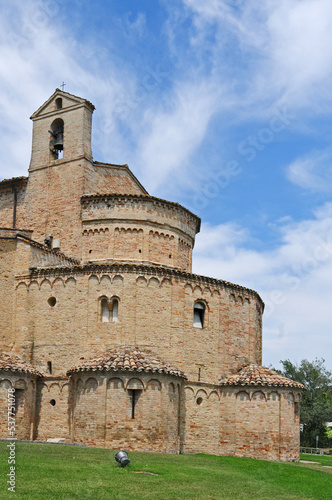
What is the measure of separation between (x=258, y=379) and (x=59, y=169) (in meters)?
15.7

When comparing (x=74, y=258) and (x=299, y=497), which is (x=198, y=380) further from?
(x=299, y=497)

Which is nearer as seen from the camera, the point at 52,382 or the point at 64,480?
the point at 64,480

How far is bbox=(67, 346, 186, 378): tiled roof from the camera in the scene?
2464 centimetres

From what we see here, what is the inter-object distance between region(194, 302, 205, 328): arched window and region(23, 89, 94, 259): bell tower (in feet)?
22.7

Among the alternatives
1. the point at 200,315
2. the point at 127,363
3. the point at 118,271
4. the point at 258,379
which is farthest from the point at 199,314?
the point at 127,363

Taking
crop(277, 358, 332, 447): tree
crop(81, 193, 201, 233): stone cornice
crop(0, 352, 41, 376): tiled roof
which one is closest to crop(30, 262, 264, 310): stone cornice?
crop(0, 352, 41, 376): tiled roof

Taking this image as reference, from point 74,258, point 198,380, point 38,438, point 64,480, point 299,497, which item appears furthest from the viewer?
point 74,258

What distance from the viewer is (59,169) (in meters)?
32.6

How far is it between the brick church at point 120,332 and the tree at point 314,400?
75.5 feet

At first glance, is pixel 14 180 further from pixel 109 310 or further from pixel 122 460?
pixel 122 460

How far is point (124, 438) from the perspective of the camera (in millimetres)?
23953

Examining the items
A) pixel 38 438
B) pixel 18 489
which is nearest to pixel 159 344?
pixel 38 438

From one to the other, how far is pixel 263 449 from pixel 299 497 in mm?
12082

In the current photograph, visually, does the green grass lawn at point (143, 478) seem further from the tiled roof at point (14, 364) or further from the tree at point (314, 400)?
the tree at point (314, 400)
